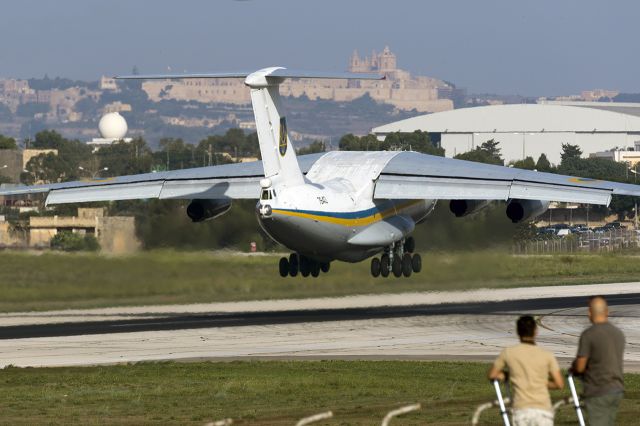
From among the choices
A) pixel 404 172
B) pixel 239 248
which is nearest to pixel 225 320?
pixel 239 248

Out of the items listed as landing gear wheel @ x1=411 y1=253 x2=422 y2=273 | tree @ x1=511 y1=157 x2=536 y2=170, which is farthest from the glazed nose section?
tree @ x1=511 y1=157 x2=536 y2=170

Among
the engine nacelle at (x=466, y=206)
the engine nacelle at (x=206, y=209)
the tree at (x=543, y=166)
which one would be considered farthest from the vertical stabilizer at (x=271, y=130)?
the tree at (x=543, y=166)

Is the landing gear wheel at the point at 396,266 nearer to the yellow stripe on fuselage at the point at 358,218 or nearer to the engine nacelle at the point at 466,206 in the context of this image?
the yellow stripe on fuselage at the point at 358,218

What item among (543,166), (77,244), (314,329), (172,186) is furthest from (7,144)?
(314,329)

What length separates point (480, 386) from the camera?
28297 mm

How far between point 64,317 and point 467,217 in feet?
48.7

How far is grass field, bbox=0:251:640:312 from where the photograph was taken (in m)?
45.6

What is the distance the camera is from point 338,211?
43125mm

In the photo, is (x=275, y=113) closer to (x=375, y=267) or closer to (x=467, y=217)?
(x=375, y=267)

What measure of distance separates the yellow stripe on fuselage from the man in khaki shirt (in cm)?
2515

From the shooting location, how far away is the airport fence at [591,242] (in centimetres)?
6619

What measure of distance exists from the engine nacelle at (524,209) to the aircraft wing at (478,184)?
1050 mm

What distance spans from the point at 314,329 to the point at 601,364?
26.0 metres

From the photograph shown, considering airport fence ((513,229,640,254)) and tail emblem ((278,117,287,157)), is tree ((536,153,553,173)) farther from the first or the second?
tail emblem ((278,117,287,157))
